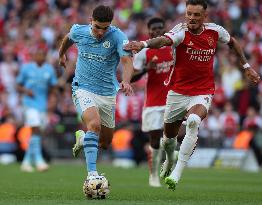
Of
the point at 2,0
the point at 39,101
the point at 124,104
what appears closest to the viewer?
the point at 39,101

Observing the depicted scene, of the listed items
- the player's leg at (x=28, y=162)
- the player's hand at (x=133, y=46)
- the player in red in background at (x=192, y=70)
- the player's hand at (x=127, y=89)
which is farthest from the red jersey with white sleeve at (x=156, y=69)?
the player's leg at (x=28, y=162)

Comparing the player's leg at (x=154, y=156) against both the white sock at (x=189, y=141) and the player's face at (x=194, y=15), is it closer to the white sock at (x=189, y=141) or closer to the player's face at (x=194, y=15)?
the white sock at (x=189, y=141)

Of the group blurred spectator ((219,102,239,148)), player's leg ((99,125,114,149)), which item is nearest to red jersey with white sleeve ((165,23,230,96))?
player's leg ((99,125,114,149))

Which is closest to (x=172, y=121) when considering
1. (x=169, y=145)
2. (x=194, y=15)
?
(x=169, y=145)

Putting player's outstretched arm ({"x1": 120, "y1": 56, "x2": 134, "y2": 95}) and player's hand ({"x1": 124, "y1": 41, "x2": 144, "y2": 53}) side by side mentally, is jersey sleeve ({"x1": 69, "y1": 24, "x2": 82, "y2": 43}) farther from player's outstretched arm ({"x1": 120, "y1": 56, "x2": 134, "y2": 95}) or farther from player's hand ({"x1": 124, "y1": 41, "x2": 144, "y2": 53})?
player's hand ({"x1": 124, "y1": 41, "x2": 144, "y2": 53})

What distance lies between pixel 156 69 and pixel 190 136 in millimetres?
3365

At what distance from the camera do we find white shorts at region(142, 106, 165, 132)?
15.3 metres

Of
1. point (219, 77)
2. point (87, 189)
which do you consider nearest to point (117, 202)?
point (87, 189)

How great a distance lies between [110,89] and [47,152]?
41.4ft

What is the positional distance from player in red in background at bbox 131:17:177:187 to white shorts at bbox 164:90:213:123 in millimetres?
2199

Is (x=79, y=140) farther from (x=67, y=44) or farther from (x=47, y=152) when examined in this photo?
(x=47, y=152)

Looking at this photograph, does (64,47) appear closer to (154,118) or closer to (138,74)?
(138,74)

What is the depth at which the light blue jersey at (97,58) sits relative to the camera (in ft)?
40.0

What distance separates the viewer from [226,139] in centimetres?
2383
